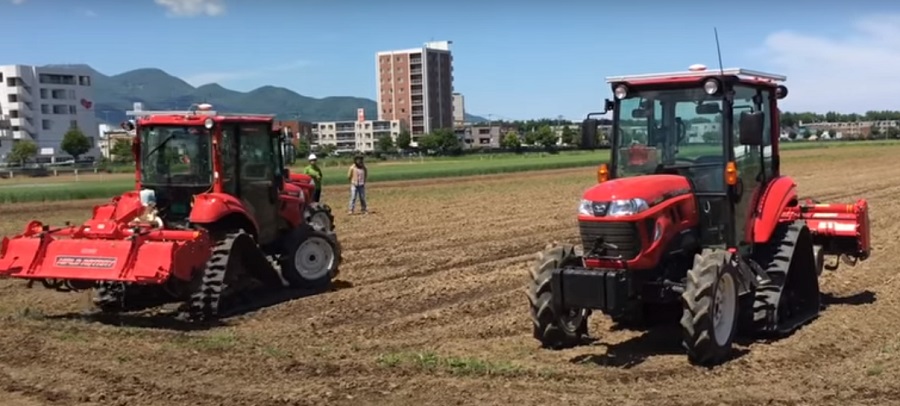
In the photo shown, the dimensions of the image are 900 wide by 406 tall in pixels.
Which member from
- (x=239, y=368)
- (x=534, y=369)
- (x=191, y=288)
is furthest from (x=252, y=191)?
(x=534, y=369)

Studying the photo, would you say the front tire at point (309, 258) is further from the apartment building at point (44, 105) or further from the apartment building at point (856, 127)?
the apartment building at point (856, 127)

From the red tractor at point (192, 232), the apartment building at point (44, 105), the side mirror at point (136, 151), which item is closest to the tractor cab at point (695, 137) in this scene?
the red tractor at point (192, 232)

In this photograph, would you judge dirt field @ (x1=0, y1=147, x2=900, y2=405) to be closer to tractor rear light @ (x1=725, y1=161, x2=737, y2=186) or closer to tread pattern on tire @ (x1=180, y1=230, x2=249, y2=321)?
tread pattern on tire @ (x1=180, y1=230, x2=249, y2=321)

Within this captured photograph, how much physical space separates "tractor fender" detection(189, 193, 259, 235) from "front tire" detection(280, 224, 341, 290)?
1.13 m

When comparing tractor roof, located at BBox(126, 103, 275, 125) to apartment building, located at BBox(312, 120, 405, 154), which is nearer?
tractor roof, located at BBox(126, 103, 275, 125)

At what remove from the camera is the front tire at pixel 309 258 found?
12.4 m

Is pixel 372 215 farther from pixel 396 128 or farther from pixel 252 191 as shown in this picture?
pixel 396 128

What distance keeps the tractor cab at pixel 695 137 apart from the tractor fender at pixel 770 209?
28cm

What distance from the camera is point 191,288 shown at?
1039cm

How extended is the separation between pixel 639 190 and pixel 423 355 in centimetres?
227

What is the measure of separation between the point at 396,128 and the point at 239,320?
161m

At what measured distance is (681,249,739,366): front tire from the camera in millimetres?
7613

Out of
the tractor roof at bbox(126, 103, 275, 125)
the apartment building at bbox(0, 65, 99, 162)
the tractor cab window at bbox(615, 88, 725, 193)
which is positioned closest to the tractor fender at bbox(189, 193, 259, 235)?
the tractor roof at bbox(126, 103, 275, 125)

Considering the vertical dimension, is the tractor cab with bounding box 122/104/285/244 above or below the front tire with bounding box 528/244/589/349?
above
